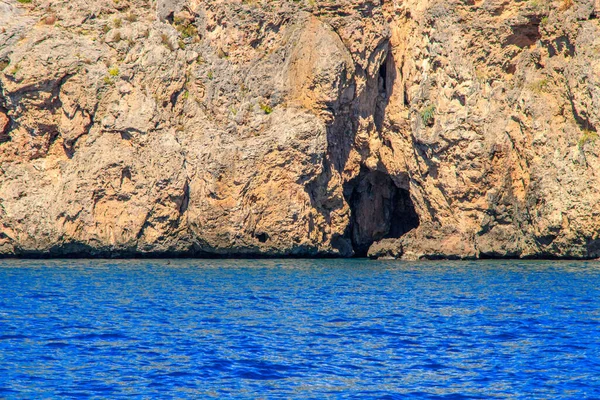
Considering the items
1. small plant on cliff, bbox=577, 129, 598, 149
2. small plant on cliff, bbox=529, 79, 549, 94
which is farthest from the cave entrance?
small plant on cliff, bbox=577, 129, 598, 149

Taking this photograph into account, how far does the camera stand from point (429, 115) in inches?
1917

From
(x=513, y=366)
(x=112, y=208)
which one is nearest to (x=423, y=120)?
(x=112, y=208)

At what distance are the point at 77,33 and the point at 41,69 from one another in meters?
3.75

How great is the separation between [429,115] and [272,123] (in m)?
9.54

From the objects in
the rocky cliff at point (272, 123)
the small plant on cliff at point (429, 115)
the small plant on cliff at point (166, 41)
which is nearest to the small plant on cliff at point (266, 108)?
the rocky cliff at point (272, 123)

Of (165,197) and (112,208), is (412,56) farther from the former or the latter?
(112,208)

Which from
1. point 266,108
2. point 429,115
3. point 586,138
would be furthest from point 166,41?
point 586,138

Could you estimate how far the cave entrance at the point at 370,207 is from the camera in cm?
5447

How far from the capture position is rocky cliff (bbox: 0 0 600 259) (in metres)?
47.2

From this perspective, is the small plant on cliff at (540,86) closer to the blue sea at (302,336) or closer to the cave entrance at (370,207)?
the cave entrance at (370,207)

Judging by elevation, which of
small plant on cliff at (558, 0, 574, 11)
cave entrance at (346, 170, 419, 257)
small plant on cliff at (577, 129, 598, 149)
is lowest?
cave entrance at (346, 170, 419, 257)

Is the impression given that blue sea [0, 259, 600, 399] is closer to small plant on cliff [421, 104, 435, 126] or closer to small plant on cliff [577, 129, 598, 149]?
small plant on cliff [577, 129, 598, 149]

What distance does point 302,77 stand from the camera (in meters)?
49.3

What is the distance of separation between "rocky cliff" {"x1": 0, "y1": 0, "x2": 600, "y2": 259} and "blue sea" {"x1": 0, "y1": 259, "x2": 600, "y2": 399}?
10994mm
